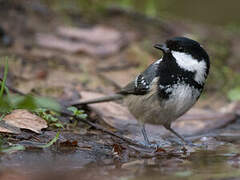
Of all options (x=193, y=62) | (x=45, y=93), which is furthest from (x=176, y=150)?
(x=45, y=93)

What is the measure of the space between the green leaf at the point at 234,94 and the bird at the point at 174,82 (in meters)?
1.86

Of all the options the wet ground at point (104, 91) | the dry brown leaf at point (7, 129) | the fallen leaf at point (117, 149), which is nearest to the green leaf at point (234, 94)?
the wet ground at point (104, 91)

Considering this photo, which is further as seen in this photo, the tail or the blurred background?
the blurred background

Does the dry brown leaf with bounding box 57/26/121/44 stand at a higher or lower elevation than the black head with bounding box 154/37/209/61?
higher

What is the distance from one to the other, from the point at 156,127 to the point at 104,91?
3.33ft

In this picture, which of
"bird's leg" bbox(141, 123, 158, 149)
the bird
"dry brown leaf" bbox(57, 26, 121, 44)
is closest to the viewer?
"bird's leg" bbox(141, 123, 158, 149)

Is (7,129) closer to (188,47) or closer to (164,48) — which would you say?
(164,48)

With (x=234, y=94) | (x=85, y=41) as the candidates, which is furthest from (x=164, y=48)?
(x=85, y=41)

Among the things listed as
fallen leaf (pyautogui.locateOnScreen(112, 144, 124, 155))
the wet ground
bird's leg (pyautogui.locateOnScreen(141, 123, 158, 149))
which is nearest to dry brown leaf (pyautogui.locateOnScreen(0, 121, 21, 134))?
the wet ground

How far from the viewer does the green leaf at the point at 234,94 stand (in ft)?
20.4

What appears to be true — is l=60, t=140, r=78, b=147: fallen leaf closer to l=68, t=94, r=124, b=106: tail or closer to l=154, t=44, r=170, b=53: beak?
l=68, t=94, r=124, b=106: tail

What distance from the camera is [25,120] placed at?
12.6 ft

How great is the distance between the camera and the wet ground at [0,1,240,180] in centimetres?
317

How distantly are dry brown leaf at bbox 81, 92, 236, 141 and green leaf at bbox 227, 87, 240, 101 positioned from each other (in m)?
0.93
